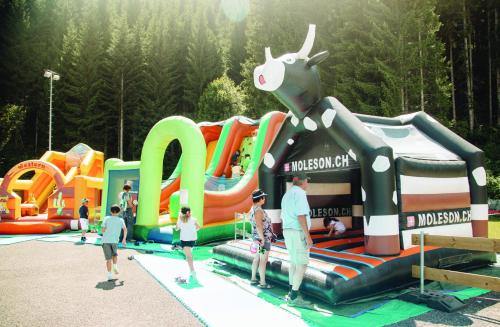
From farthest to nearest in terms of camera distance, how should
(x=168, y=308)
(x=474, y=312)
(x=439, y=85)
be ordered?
(x=439, y=85) → (x=168, y=308) → (x=474, y=312)

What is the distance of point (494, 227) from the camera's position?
33.3ft

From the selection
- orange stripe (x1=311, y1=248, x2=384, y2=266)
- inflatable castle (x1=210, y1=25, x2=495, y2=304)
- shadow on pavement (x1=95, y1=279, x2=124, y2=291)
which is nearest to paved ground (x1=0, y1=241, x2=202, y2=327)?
shadow on pavement (x1=95, y1=279, x2=124, y2=291)

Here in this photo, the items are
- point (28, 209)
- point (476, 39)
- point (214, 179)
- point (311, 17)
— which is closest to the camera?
point (214, 179)

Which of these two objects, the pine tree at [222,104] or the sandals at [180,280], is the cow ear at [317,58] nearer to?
the sandals at [180,280]

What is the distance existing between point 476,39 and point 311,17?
32.3 ft

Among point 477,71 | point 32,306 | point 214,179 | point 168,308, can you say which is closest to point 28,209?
point 214,179

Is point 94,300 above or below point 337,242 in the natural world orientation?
below

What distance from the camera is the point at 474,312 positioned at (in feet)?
14.0

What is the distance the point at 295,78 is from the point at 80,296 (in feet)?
14.0

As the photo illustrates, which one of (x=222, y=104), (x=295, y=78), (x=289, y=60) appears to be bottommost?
(x=295, y=78)

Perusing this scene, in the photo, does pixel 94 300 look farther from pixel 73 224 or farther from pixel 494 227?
pixel 494 227

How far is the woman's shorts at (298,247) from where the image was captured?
4441 millimetres

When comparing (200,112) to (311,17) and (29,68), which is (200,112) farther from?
(29,68)

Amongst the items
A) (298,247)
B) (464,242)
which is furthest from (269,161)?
(464,242)
